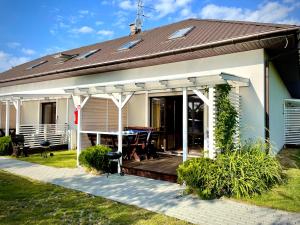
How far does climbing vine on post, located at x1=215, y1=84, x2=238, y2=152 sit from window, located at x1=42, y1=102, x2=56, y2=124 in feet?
40.0

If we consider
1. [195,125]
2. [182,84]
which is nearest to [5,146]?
[195,125]

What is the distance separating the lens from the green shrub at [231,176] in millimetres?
5883

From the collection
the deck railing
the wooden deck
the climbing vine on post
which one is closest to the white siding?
the deck railing

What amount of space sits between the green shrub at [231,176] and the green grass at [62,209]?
4.85 feet

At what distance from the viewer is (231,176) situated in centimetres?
593

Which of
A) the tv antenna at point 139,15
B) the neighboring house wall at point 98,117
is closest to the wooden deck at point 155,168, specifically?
the neighboring house wall at point 98,117

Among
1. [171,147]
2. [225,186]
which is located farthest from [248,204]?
[171,147]

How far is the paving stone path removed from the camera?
4.77 metres

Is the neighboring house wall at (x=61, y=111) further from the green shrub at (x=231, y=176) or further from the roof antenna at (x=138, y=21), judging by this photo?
the green shrub at (x=231, y=176)

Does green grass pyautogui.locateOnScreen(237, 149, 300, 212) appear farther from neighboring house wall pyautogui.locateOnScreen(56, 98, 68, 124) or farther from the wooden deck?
neighboring house wall pyautogui.locateOnScreen(56, 98, 68, 124)

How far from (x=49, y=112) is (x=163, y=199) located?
1292 cm

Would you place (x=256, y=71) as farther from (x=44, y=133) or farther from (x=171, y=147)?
(x=44, y=133)

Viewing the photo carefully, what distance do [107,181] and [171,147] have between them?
483cm

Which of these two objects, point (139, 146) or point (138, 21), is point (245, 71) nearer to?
point (139, 146)
